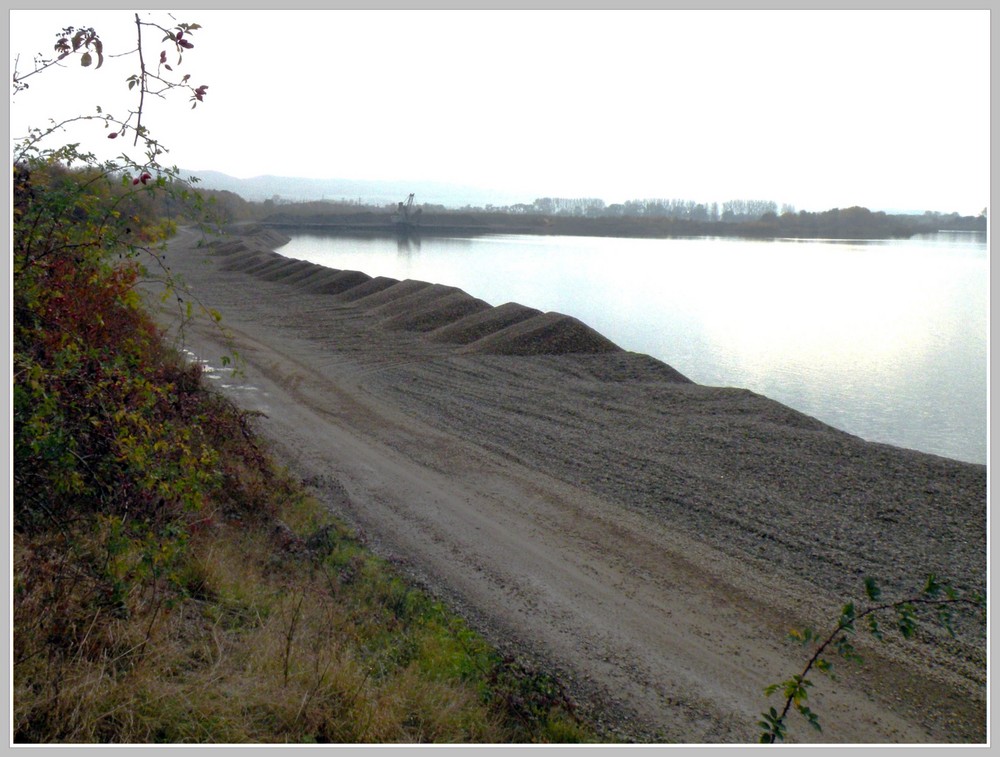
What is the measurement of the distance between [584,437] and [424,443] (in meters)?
2.18

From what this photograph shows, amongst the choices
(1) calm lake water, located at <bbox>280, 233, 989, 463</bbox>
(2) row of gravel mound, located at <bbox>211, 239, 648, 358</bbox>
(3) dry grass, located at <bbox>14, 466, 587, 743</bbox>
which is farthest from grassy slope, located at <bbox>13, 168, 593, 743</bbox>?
(2) row of gravel mound, located at <bbox>211, 239, 648, 358</bbox>

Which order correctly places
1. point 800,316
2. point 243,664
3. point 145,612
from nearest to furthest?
point 243,664 < point 145,612 < point 800,316

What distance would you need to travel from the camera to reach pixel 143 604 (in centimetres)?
383

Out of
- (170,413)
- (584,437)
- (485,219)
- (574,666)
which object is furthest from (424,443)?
(485,219)

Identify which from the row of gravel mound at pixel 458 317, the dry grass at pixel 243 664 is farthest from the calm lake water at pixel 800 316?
the dry grass at pixel 243 664

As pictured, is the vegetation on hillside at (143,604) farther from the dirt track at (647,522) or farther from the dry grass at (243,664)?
the dirt track at (647,522)

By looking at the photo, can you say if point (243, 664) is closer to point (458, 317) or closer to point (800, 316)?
point (458, 317)

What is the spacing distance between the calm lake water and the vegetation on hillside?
10.5 meters

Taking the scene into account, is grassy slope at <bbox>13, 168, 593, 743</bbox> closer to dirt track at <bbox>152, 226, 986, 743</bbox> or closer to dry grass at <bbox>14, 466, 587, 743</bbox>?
dry grass at <bbox>14, 466, 587, 743</bbox>

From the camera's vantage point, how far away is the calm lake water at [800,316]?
578 inches

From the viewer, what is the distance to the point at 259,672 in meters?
3.59

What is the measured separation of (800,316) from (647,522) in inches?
871

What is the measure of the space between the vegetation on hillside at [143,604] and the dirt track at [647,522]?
683mm

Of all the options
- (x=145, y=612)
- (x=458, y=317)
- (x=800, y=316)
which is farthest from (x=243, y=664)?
(x=800, y=316)
